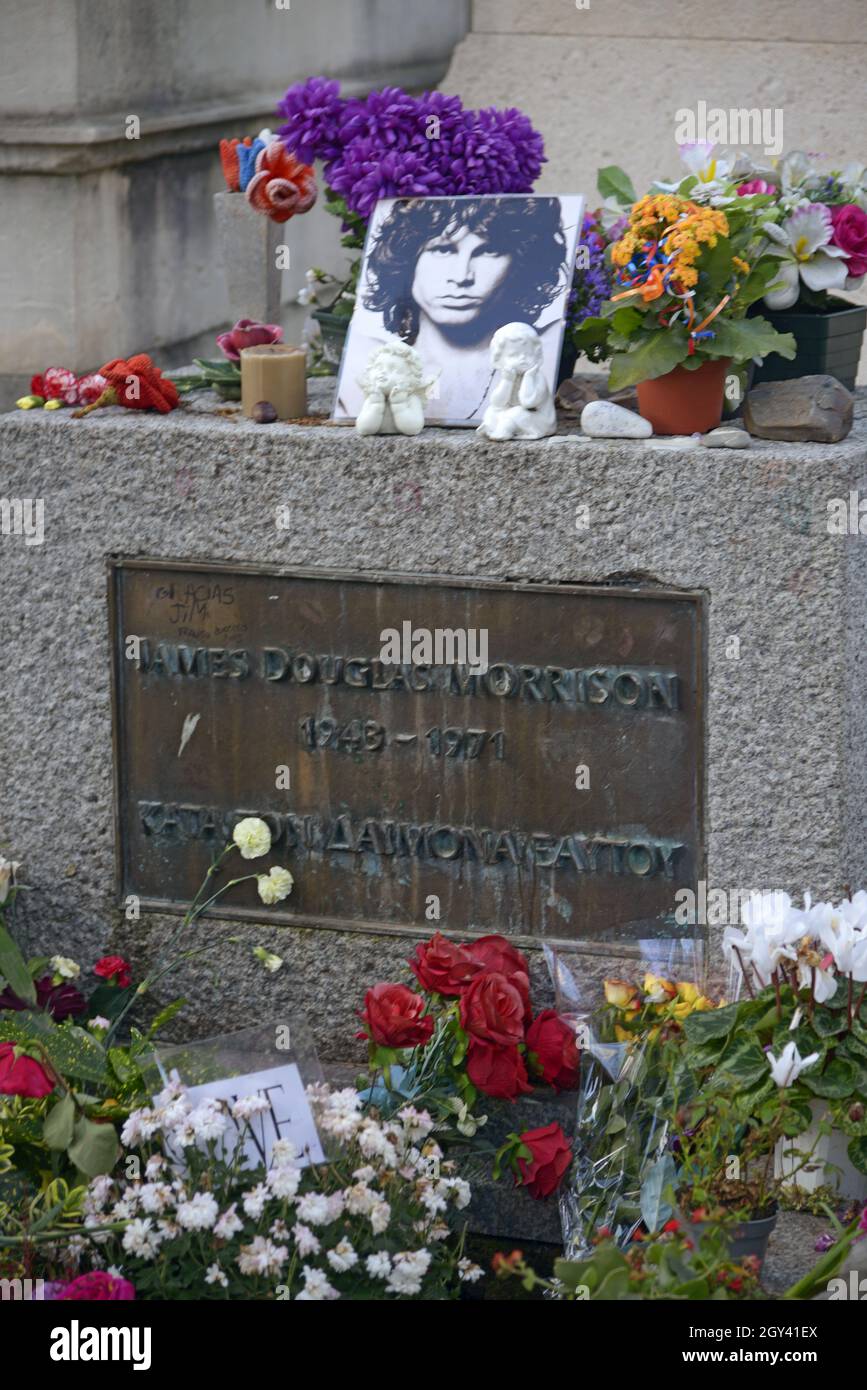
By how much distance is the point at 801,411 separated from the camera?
3.45 meters

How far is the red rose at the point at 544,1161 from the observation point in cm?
327

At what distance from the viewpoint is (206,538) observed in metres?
3.78

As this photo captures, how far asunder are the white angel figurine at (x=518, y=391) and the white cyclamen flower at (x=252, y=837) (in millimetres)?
936

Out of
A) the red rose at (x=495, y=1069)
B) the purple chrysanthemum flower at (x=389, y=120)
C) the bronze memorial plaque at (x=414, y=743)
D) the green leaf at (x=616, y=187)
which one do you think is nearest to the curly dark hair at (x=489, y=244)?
the purple chrysanthemum flower at (x=389, y=120)

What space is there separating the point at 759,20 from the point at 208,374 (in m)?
3.14

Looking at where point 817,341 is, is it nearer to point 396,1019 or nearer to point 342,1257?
point 396,1019

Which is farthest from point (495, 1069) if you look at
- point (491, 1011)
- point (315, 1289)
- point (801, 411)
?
point (801, 411)

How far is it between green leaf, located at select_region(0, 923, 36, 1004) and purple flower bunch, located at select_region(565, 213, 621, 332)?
167 centimetres

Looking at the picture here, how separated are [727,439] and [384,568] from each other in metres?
0.73

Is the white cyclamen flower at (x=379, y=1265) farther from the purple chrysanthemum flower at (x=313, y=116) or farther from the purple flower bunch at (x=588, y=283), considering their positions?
the purple chrysanthemum flower at (x=313, y=116)

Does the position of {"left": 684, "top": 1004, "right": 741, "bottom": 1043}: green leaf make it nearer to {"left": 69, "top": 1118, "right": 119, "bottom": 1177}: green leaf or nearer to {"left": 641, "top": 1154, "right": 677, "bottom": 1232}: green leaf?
{"left": 641, "top": 1154, "right": 677, "bottom": 1232}: green leaf

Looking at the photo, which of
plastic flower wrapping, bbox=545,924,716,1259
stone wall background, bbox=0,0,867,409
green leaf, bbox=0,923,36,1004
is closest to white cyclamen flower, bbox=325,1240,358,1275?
plastic flower wrapping, bbox=545,924,716,1259

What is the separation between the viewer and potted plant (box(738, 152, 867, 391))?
369 centimetres

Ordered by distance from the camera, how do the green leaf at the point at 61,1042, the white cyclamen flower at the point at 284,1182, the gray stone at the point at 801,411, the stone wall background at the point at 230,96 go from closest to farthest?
the white cyclamen flower at the point at 284,1182 → the green leaf at the point at 61,1042 → the gray stone at the point at 801,411 → the stone wall background at the point at 230,96
